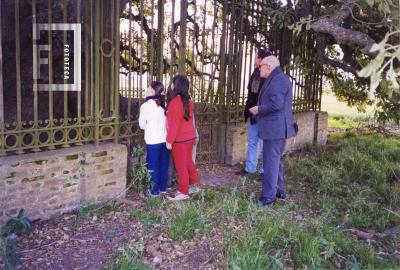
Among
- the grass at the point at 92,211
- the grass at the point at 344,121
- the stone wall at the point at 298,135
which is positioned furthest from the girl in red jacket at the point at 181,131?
the grass at the point at 344,121

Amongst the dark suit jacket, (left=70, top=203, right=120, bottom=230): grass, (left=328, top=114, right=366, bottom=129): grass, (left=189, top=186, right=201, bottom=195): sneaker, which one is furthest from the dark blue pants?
(left=328, top=114, right=366, bottom=129): grass

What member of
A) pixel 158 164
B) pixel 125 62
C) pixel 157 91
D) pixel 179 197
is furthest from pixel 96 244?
pixel 125 62

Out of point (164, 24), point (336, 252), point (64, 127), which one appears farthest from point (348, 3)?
point (64, 127)

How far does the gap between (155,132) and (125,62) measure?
166 centimetres

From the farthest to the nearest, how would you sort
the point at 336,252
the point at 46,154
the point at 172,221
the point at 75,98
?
the point at 75,98
the point at 46,154
the point at 172,221
the point at 336,252

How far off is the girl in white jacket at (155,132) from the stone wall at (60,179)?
0.33m

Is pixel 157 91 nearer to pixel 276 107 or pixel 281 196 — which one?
pixel 276 107

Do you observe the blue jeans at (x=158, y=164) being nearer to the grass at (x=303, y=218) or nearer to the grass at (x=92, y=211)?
the grass at (x=303, y=218)

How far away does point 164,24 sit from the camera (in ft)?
22.0

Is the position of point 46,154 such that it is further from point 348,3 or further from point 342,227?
point 348,3

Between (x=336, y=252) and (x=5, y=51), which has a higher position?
(x=5, y=51)

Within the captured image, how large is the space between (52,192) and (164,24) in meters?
2.86

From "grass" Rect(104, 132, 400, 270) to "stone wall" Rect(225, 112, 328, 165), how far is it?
820mm

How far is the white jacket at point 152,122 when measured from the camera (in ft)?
19.0
